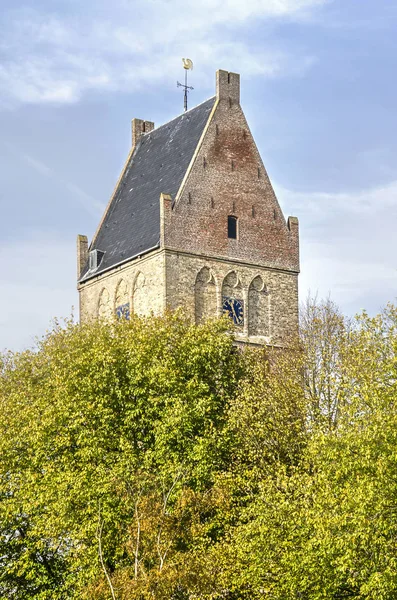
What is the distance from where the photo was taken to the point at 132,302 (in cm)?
6362

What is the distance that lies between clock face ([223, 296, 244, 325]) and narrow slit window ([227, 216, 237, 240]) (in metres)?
3.20

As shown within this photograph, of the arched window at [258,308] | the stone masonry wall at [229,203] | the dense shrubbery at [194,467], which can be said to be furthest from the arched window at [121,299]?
the dense shrubbery at [194,467]

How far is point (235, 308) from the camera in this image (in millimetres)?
63219

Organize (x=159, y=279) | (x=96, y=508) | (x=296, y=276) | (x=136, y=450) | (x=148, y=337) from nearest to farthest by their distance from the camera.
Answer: (x=96, y=508)
(x=136, y=450)
(x=148, y=337)
(x=159, y=279)
(x=296, y=276)

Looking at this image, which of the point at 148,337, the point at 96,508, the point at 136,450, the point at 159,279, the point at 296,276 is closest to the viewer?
the point at 96,508

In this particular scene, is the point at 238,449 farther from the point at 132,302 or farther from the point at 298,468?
the point at 132,302

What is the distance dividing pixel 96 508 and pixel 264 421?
7383mm

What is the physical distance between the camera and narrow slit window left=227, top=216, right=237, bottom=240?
63906 mm

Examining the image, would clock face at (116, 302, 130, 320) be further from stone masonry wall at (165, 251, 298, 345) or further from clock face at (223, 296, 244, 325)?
clock face at (223, 296, 244, 325)

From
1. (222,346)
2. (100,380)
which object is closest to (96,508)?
(100,380)

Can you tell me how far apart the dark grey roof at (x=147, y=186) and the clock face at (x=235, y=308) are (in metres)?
4.58

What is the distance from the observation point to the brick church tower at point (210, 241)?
204 feet

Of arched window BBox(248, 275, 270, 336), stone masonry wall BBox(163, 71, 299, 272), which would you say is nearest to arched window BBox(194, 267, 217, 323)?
stone masonry wall BBox(163, 71, 299, 272)

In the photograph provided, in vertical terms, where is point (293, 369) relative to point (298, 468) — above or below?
above
